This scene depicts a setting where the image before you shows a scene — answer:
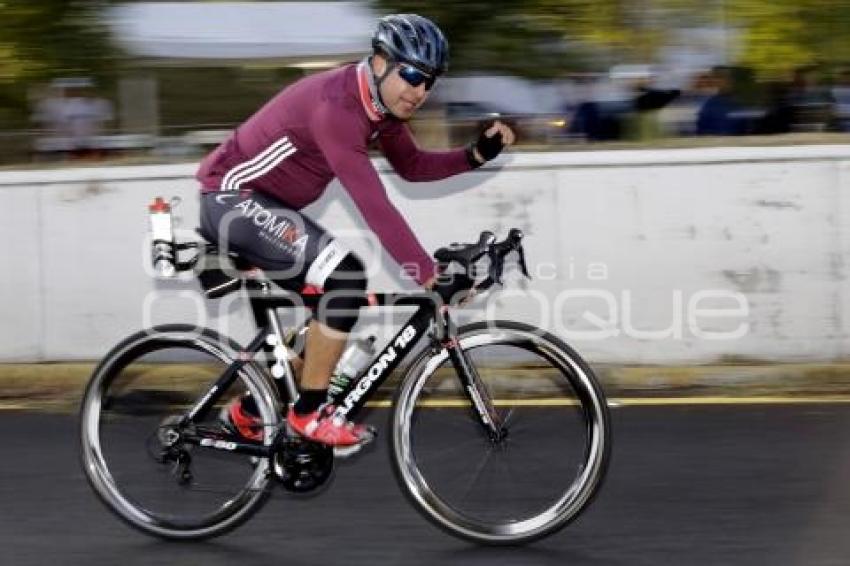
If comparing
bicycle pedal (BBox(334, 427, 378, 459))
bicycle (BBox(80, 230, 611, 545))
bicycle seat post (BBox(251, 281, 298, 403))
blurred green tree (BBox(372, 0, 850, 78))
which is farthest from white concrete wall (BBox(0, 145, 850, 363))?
bicycle pedal (BBox(334, 427, 378, 459))

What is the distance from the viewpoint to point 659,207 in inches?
346

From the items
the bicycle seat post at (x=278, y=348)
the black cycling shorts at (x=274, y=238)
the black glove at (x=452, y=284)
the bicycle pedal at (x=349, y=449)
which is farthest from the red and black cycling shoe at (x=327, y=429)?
the black glove at (x=452, y=284)

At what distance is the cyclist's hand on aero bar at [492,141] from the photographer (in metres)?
5.73

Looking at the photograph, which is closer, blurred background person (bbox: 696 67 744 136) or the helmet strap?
the helmet strap

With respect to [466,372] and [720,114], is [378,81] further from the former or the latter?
[720,114]

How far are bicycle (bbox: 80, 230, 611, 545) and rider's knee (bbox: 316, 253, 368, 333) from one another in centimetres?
7

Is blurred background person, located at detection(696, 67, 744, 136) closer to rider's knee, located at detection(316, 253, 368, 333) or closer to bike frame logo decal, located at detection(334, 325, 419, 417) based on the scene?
bike frame logo decal, located at detection(334, 325, 419, 417)

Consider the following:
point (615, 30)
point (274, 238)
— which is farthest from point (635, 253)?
point (274, 238)

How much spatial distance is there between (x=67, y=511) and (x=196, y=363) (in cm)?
95

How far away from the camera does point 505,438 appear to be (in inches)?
227

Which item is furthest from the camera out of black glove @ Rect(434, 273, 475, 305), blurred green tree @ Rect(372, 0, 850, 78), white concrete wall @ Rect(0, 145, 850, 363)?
blurred green tree @ Rect(372, 0, 850, 78)

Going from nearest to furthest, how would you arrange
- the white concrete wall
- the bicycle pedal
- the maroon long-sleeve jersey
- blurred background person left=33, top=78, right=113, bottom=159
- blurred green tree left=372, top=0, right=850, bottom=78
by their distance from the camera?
the maroon long-sleeve jersey, the bicycle pedal, the white concrete wall, blurred green tree left=372, top=0, right=850, bottom=78, blurred background person left=33, top=78, right=113, bottom=159

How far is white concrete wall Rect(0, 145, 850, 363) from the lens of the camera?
869 centimetres

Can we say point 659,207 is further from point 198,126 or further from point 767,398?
point 198,126
